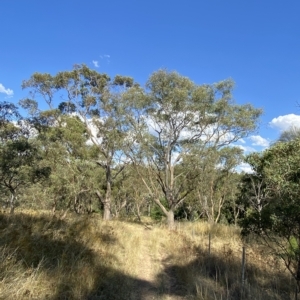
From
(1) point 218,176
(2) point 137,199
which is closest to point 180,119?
A: (1) point 218,176

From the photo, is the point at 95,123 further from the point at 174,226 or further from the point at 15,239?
the point at 15,239

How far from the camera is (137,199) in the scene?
34.8 metres

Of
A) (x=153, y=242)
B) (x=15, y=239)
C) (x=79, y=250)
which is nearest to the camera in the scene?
(x=15, y=239)

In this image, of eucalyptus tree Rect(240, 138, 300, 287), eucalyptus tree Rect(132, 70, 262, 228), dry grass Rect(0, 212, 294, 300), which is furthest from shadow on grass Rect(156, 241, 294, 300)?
eucalyptus tree Rect(132, 70, 262, 228)

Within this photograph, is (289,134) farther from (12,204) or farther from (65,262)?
(12,204)

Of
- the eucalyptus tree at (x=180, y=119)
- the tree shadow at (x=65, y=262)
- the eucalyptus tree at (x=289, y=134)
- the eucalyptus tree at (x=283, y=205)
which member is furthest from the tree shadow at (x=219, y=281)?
the eucalyptus tree at (x=180, y=119)

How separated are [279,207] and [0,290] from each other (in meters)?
4.21

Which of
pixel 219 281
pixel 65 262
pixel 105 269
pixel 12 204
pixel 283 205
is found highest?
pixel 283 205

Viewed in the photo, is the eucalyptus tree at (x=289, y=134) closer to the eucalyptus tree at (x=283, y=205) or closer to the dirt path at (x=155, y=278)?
the eucalyptus tree at (x=283, y=205)

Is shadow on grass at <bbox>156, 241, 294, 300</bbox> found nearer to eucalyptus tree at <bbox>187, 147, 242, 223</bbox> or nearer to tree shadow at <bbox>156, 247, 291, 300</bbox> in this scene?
tree shadow at <bbox>156, 247, 291, 300</bbox>

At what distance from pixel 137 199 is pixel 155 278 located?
28.1 meters

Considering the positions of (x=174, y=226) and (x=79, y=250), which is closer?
(x=79, y=250)

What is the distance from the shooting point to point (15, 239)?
15.4ft

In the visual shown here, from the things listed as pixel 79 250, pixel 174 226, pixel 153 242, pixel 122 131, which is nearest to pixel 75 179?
pixel 122 131
